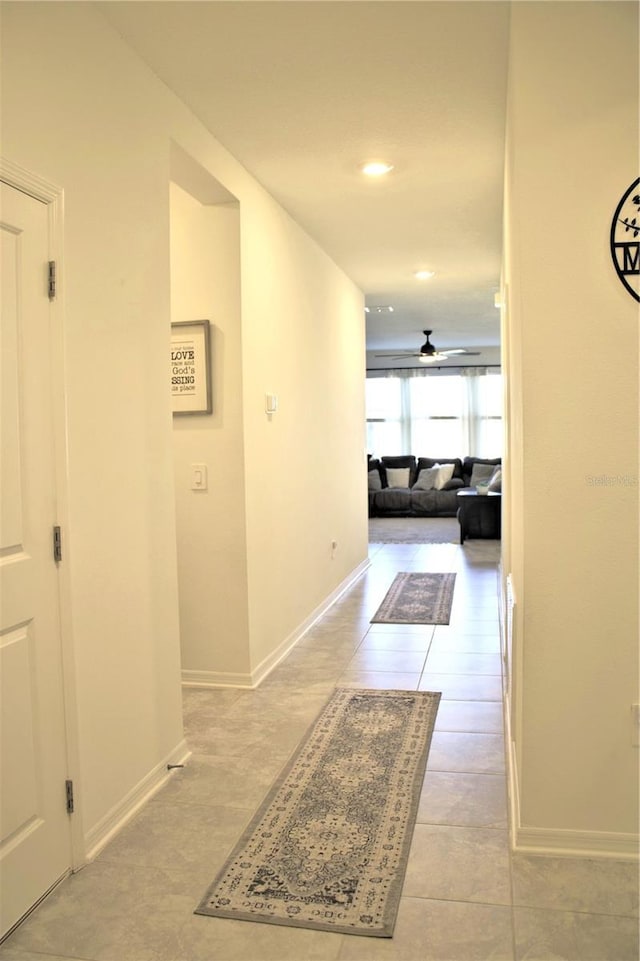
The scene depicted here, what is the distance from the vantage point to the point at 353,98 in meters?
3.07

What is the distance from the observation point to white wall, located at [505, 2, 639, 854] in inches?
86.3

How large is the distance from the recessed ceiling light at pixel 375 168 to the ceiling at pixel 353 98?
39mm

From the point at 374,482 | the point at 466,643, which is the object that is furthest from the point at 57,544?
the point at 374,482

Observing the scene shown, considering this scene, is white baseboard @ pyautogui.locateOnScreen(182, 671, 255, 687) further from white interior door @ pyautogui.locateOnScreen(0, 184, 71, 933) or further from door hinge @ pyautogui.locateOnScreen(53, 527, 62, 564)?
door hinge @ pyautogui.locateOnScreen(53, 527, 62, 564)

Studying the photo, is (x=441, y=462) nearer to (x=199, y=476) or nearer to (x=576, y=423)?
(x=199, y=476)

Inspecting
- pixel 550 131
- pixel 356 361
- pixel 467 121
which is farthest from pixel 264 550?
pixel 356 361

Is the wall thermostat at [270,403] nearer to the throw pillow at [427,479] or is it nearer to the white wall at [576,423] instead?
the white wall at [576,423]

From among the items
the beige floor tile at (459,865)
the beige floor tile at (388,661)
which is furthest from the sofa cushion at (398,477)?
the beige floor tile at (459,865)

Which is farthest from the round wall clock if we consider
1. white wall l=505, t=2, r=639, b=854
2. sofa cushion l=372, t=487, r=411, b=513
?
sofa cushion l=372, t=487, r=411, b=513

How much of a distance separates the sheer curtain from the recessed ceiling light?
868cm

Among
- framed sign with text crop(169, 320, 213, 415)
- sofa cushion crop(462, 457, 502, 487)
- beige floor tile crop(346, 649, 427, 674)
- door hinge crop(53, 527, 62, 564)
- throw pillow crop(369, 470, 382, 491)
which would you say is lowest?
beige floor tile crop(346, 649, 427, 674)

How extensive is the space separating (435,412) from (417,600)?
7.29 meters

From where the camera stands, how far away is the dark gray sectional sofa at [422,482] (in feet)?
38.2

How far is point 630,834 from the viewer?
7.49ft
